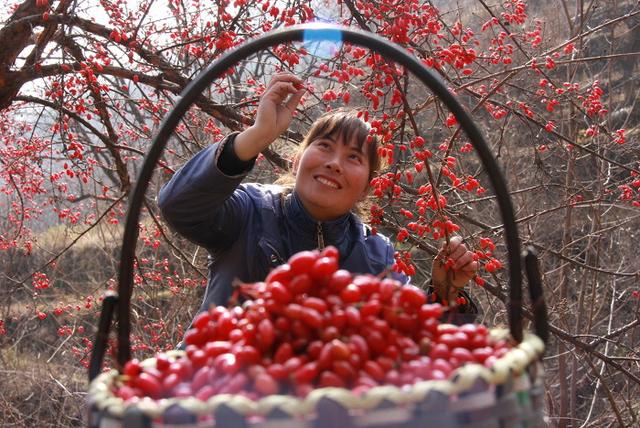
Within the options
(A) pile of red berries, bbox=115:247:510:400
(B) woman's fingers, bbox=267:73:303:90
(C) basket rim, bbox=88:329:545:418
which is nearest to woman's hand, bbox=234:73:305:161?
(B) woman's fingers, bbox=267:73:303:90

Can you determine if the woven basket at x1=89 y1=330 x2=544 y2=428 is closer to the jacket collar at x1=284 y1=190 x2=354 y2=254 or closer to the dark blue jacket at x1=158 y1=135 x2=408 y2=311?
the dark blue jacket at x1=158 y1=135 x2=408 y2=311

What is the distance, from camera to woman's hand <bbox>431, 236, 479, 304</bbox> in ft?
5.14

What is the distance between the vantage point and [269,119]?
1.44 metres

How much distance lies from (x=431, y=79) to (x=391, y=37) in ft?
3.38

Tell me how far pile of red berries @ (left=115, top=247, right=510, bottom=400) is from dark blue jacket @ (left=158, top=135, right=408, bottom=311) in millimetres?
565

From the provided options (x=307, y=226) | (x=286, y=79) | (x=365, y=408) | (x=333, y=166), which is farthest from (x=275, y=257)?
(x=365, y=408)

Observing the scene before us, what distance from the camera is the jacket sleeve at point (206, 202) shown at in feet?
4.79

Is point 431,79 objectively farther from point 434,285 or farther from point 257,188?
point 257,188

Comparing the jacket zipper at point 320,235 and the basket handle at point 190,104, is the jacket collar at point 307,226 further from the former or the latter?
the basket handle at point 190,104

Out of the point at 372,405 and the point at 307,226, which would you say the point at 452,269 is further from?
the point at 372,405

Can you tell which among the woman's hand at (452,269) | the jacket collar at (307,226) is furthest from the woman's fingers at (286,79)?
the woman's hand at (452,269)

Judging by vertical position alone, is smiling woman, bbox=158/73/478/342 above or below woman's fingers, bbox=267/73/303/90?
below

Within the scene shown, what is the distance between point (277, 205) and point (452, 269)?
44cm

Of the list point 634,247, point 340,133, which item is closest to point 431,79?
point 340,133
